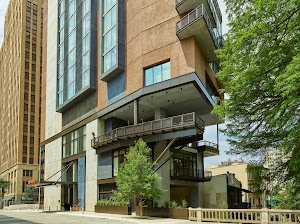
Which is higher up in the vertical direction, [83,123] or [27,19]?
[27,19]

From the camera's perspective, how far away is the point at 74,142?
52.5 metres

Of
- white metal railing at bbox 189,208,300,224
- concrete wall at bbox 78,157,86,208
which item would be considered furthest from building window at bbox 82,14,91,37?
white metal railing at bbox 189,208,300,224

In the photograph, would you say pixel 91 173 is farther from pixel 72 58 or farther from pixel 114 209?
pixel 72 58

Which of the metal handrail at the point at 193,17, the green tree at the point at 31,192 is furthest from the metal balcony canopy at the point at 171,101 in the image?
the green tree at the point at 31,192

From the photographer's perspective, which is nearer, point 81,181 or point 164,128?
point 164,128

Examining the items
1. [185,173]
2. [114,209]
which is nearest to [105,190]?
[114,209]

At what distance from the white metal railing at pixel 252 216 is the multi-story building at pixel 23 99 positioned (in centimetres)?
9745

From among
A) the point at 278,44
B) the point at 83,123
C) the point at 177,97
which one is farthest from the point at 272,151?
the point at 83,123

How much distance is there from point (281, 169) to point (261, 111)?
2491 mm

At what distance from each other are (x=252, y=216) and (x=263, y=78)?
532 inches

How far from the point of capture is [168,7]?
36250mm

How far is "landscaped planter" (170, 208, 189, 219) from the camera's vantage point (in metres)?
29.2

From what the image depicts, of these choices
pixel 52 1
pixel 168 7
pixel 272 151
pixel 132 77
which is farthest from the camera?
pixel 52 1

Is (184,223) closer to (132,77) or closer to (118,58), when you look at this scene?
(132,77)
